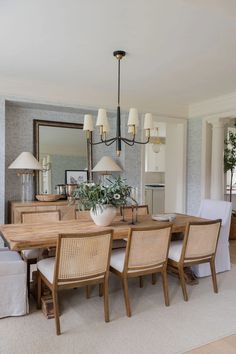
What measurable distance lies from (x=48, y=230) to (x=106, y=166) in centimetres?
234

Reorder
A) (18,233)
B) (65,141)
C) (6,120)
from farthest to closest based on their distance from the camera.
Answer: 1. (65,141)
2. (6,120)
3. (18,233)

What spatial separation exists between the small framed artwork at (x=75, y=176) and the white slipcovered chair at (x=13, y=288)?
2661mm

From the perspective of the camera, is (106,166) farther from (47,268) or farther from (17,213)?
(47,268)

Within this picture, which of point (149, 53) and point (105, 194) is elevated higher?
point (149, 53)

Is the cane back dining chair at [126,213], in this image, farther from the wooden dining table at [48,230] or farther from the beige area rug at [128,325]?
the beige area rug at [128,325]

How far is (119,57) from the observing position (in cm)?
334

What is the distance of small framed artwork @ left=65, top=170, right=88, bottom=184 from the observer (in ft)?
17.1

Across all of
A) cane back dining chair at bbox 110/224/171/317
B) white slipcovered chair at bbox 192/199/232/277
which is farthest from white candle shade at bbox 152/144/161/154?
cane back dining chair at bbox 110/224/171/317

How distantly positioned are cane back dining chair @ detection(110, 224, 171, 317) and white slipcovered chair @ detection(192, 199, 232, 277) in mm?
980

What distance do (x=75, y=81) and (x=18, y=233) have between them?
257 cm

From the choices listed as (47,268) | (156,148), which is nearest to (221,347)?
(47,268)

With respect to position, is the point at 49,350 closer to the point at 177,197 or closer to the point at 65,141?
the point at 65,141

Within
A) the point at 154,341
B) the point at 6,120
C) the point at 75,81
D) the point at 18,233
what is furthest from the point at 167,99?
the point at 154,341

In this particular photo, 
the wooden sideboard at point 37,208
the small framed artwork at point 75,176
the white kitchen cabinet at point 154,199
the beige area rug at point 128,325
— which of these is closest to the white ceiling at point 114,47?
the small framed artwork at point 75,176
